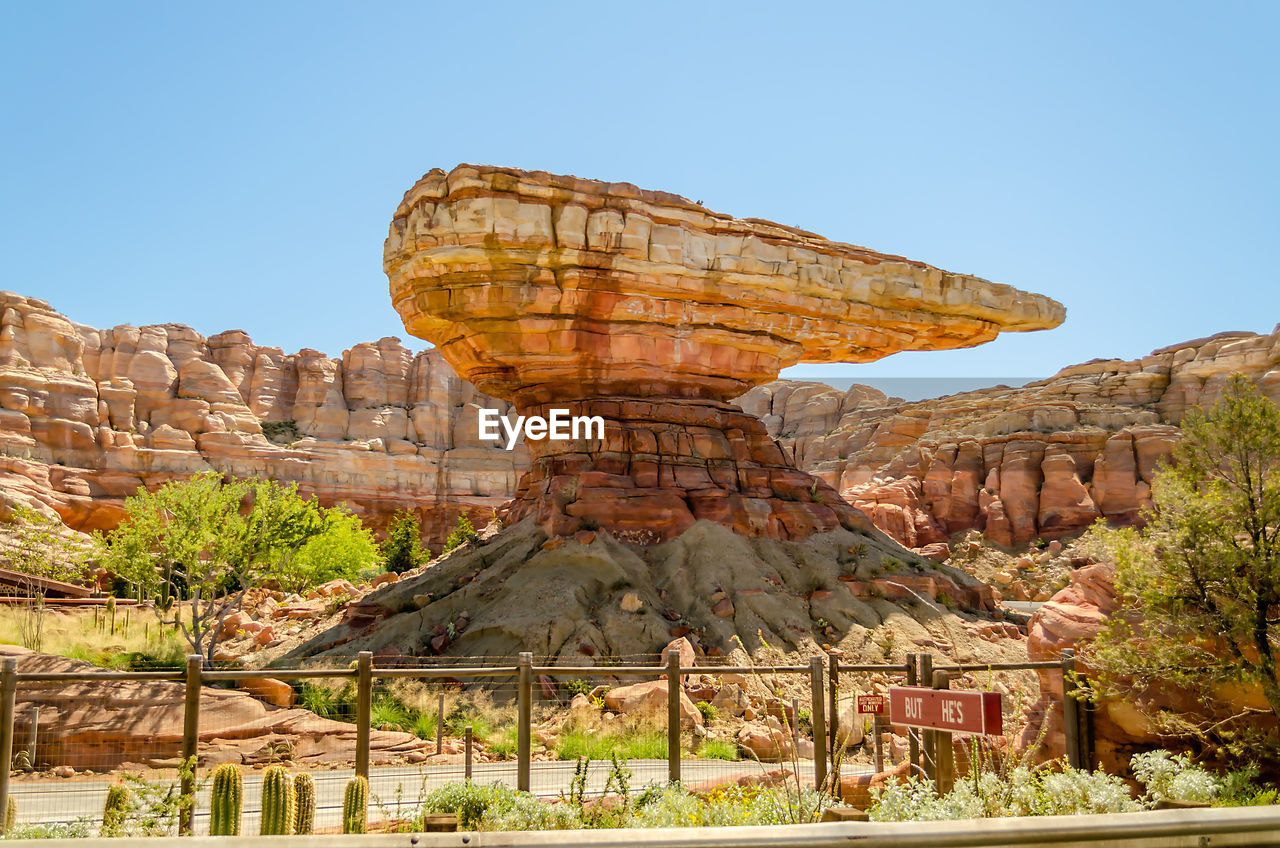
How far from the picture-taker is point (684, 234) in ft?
64.6

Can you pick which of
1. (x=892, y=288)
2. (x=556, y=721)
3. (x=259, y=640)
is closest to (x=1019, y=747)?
(x=556, y=721)

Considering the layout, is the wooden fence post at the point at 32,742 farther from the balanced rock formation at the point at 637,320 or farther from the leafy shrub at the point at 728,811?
the balanced rock formation at the point at 637,320

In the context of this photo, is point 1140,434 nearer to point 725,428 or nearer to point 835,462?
point 835,462

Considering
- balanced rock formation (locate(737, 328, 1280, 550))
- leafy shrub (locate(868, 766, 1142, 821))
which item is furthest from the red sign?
balanced rock formation (locate(737, 328, 1280, 550))

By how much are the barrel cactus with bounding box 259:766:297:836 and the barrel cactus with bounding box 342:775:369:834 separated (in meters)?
0.44

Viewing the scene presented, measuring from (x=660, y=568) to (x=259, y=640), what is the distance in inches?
382

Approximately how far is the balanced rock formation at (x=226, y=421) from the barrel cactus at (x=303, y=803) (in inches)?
1622

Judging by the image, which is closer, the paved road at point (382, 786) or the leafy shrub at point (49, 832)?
the leafy shrub at point (49, 832)

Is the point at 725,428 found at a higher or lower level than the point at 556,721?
higher

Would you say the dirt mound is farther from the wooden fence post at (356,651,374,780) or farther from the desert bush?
the desert bush

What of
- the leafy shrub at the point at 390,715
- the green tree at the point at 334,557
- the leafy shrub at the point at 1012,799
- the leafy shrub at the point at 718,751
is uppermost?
the green tree at the point at 334,557

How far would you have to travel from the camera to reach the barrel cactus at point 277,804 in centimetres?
609

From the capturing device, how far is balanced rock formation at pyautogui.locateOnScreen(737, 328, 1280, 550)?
39219 mm

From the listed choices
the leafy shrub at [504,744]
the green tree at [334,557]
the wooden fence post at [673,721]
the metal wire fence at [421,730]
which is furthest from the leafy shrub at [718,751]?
the green tree at [334,557]
